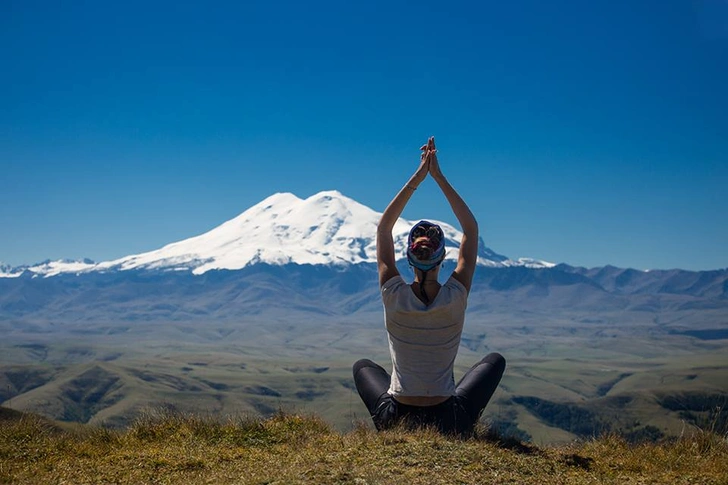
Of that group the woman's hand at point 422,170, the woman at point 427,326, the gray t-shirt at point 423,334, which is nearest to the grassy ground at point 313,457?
the woman at point 427,326

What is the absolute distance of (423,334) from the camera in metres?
7.20

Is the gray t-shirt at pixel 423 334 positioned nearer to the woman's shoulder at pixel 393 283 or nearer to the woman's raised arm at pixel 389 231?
the woman's shoulder at pixel 393 283

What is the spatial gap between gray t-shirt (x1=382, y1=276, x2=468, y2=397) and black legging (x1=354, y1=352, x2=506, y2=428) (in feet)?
1.59

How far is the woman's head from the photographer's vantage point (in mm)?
7082

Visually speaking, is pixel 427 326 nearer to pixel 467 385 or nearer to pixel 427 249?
pixel 427 249

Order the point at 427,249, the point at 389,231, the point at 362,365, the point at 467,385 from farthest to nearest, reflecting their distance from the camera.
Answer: the point at 362,365
the point at 467,385
the point at 389,231
the point at 427,249

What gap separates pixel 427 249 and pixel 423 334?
93 centimetres

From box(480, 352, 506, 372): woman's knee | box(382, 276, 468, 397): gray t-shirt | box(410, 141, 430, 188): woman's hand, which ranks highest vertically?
box(410, 141, 430, 188): woman's hand

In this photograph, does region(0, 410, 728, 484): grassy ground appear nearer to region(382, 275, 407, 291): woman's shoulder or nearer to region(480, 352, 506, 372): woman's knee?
region(480, 352, 506, 372): woman's knee

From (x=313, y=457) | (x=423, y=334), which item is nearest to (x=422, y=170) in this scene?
(x=423, y=334)

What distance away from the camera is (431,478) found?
6172mm

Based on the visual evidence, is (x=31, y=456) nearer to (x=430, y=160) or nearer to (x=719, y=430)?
(x=430, y=160)

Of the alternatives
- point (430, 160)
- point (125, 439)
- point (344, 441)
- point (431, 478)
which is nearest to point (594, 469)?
point (431, 478)

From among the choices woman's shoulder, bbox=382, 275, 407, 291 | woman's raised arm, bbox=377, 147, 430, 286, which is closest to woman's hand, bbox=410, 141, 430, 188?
woman's raised arm, bbox=377, 147, 430, 286
